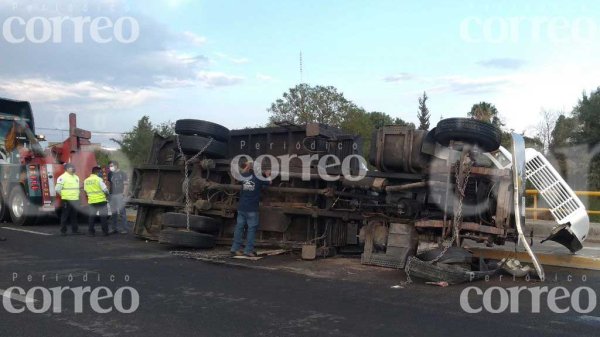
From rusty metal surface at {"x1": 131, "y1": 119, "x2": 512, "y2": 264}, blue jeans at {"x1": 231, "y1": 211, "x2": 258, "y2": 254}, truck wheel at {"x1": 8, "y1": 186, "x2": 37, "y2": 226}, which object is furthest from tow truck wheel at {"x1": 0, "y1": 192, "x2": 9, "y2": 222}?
blue jeans at {"x1": 231, "y1": 211, "x2": 258, "y2": 254}

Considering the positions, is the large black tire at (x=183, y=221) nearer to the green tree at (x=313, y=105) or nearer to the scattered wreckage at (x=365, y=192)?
the scattered wreckage at (x=365, y=192)

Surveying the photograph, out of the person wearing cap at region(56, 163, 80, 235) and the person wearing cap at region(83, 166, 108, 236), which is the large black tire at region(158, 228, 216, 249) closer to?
the person wearing cap at region(83, 166, 108, 236)

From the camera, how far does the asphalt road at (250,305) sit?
5137mm

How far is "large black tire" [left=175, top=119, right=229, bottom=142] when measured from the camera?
10359 millimetres

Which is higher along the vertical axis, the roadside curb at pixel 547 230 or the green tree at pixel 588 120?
the green tree at pixel 588 120

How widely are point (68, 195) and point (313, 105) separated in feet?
102

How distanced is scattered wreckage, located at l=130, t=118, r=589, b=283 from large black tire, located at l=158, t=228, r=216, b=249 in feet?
0.06

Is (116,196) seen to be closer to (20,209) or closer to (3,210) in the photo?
Result: (20,209)

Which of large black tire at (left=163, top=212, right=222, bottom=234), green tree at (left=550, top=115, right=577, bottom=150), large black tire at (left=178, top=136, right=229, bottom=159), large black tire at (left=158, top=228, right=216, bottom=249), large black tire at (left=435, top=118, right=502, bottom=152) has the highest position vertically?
green tree at (left=550, top=115, right=577, bottom=150)

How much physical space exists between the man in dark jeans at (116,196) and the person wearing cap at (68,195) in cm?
77

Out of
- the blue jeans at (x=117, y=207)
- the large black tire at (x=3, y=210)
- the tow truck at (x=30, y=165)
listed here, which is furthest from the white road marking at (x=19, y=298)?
the large black tire at (x=3, y=210)

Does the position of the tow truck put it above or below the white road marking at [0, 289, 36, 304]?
above

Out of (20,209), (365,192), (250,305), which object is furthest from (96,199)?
(250,305)

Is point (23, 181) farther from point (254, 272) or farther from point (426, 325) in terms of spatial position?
point (426, 325)
